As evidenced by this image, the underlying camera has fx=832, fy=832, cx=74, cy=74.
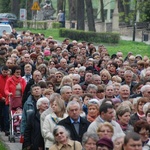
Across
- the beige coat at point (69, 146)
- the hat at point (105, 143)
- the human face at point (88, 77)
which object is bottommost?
the human face at point (88, 77)

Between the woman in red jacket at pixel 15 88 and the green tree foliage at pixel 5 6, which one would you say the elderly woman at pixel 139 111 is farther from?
the green tree foliage at pixel 5 6

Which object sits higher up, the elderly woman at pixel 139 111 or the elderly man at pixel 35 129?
the elderly woman at pixel 139 111

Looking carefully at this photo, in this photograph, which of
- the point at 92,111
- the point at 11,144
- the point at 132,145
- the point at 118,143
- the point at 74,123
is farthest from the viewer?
the point at 11,144

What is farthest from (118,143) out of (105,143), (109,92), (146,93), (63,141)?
(109,92)

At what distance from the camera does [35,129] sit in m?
15.4

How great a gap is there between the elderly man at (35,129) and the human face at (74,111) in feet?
5.29

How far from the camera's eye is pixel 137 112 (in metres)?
15.1

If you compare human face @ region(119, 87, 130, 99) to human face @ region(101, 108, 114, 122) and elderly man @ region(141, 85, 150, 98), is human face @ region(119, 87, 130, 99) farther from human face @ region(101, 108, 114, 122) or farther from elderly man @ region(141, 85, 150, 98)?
human face @ region(101, 108, 114, 122)

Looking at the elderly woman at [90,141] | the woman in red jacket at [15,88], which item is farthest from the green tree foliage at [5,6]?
the elderly woman at [90,141]

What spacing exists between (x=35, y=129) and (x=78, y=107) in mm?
1882

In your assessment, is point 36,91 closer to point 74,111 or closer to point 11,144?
point 11,144

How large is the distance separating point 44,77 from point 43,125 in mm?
7929

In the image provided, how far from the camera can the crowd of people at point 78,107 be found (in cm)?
1222

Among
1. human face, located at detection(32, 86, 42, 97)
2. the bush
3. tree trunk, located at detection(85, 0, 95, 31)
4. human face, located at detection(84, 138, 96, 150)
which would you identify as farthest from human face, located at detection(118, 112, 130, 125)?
tree trunk, located at detection(85, 0, 95, 31)
